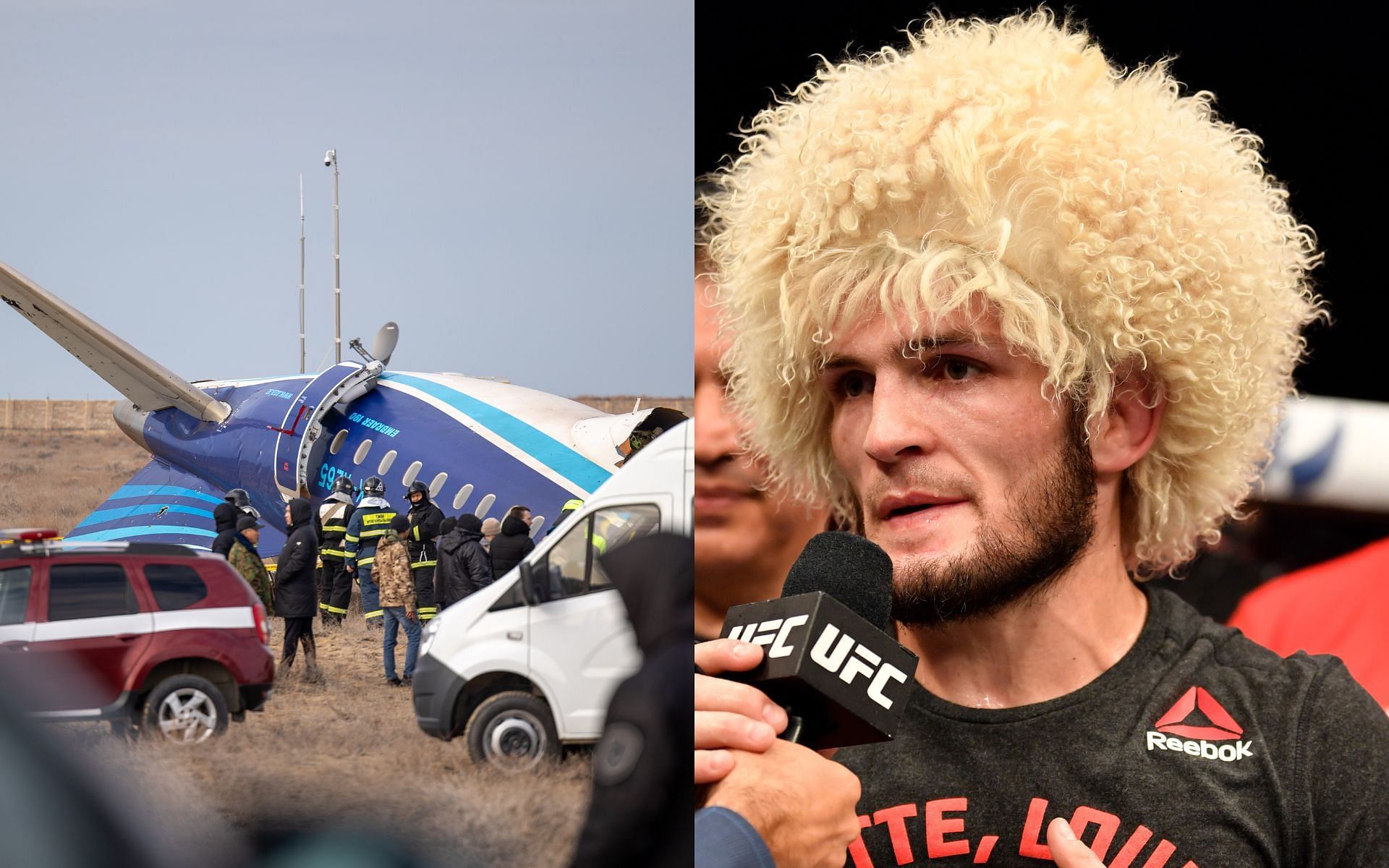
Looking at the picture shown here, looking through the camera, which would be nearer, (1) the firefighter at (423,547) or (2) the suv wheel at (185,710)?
(2) the suv wheel at (185,710)

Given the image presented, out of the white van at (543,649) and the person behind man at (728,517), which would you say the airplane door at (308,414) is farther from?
the person behind man at (728,517)

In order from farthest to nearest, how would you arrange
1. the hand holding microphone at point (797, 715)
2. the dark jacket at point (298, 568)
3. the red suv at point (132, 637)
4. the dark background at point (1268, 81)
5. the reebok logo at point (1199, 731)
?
the dark background at point (1268, 81) → the reebok logo at point (1199, 731) → the dark jacket at point (298, 568) → the red suv at point (132, 637) → the hand holding microphone at point (797, 715)

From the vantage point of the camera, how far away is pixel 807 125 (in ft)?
8.01

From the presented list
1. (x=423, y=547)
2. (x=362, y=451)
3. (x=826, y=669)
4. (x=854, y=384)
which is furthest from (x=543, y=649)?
(x=854, y=384)

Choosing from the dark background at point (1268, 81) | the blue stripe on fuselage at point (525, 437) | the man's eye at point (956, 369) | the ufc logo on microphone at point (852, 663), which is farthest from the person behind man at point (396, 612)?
the dark background at point (1268, 81)

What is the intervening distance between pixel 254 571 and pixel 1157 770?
1.71 meters

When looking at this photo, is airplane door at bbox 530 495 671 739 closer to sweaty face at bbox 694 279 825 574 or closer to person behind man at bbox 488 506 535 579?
person behind man at bbox 488 506 535 579

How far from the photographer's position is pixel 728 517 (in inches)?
118

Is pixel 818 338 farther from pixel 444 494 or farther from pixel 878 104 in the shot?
pixel 444 494

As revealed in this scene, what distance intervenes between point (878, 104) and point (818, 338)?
46 cm

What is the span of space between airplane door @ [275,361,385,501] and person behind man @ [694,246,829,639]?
871 mm

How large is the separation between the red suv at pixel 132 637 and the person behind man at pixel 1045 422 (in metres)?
1.15

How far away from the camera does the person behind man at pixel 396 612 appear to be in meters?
2.10

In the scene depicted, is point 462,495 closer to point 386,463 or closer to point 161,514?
point 386,463
